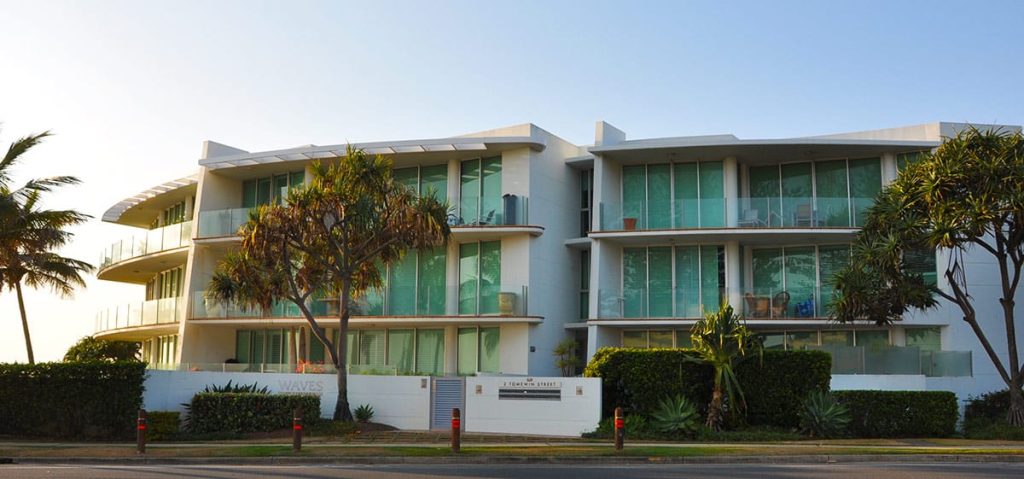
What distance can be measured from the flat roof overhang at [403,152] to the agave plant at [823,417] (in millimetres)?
12921

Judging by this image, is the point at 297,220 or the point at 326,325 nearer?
the point at 297,220

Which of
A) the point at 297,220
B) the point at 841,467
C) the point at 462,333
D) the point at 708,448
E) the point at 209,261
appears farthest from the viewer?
the point at 209,261

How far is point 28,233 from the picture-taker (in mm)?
33188

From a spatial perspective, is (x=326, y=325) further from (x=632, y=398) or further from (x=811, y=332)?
(x=811, y=332)

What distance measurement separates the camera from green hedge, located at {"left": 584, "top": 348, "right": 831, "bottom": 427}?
2603 cm

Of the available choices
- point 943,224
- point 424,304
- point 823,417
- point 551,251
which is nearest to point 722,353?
point 823,417

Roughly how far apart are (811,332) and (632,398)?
10.1 m

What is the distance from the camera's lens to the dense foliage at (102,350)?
44.0 metres

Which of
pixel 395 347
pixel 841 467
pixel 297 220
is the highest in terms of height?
pixel 297 220

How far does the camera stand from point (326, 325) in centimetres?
3619

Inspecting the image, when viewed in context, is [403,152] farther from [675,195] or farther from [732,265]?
[732,265]

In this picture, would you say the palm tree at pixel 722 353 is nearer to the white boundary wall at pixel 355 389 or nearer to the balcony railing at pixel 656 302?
the balcony railing at pixel 656 302

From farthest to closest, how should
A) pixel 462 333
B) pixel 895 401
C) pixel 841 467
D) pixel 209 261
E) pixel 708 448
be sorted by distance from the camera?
pixel 209 261, pixel 462 333, pixel 895 401, pixel 708 448, pixel 841 467

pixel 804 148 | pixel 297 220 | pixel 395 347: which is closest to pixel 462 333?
pixel 395 347
